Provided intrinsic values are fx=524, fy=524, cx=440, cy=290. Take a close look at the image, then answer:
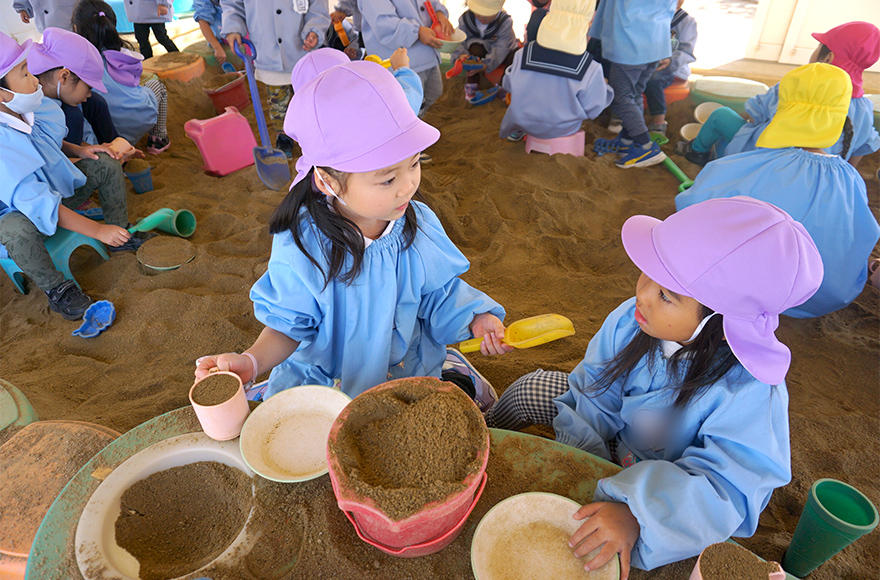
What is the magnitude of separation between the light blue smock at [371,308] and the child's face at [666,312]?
472mm

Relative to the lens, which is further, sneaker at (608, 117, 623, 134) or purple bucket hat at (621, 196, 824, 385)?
sneaker at (608, 117, 623, 134)

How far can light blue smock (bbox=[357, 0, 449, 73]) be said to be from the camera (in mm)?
3371

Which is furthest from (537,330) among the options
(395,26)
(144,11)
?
(144,11)

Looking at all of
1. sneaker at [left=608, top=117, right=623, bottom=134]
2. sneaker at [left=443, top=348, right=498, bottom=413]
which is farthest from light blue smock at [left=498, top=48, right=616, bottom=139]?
sneaker at [left=443, top=348, right=498, bottom=413]

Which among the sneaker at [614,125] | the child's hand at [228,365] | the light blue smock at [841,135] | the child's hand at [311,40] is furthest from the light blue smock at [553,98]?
the child's hand at [228,365]

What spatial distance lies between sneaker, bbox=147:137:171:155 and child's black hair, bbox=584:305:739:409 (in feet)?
12.1

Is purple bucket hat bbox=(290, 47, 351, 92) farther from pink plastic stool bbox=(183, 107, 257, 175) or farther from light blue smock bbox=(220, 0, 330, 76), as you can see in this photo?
light blue smock bbox=(220, 0, 330, 76)

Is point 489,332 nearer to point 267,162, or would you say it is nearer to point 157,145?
point 267,162

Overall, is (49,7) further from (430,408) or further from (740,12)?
(740,12)

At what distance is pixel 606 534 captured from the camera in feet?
2.88

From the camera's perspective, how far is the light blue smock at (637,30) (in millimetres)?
3336

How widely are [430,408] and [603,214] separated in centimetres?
252

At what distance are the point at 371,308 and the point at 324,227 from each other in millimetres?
262

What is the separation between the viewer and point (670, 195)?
10.7ft
